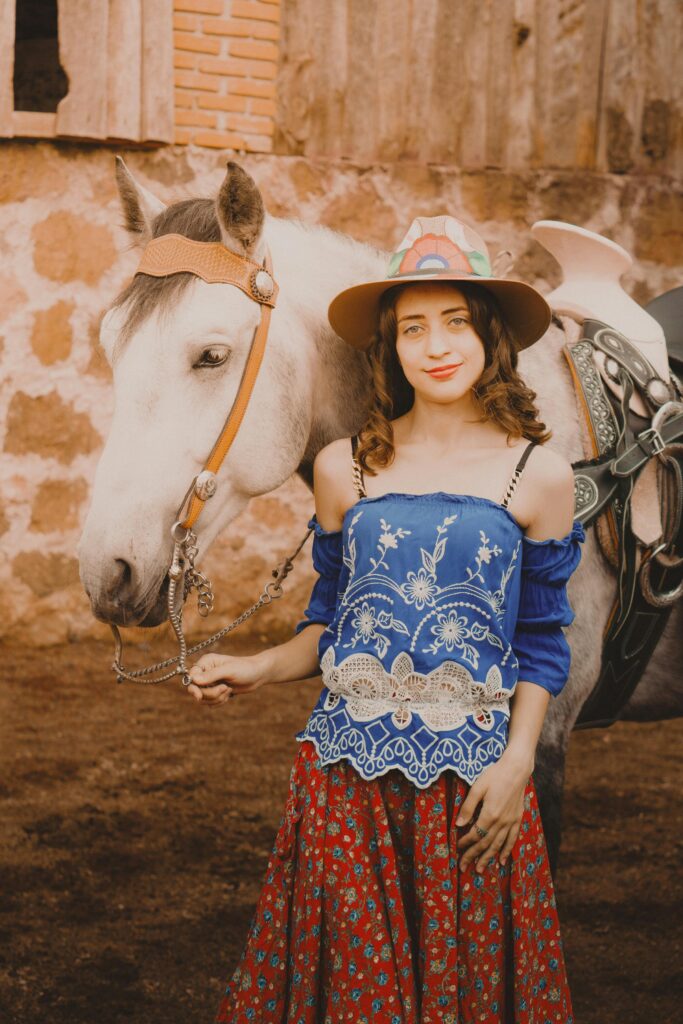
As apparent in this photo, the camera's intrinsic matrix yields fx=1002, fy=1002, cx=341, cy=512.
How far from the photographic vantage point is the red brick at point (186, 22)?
4863mm

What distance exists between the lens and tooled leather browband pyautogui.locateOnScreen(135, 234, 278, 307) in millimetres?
1811

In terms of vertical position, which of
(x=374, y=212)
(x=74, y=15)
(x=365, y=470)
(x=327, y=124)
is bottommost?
(x=365, y=470)

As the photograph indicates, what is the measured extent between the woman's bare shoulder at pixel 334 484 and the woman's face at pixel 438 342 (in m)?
0.17

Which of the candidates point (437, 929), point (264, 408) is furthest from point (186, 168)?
point (437, 929)

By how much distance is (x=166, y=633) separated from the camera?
209 inches

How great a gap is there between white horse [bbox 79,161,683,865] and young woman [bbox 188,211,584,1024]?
261 mm

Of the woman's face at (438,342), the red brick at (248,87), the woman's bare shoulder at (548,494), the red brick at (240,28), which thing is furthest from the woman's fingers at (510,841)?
the red brick at (240,28)

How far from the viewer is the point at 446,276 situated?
153cm

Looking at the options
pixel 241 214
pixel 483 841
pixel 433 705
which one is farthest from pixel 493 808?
pixel 241 214

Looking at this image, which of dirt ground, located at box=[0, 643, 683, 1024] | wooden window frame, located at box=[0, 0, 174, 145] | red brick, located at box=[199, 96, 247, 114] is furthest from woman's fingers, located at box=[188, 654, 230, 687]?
red brick, located at box=[199, 96, 247, 114]

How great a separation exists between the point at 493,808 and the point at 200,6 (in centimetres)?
457

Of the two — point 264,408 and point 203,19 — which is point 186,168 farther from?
point 264,408

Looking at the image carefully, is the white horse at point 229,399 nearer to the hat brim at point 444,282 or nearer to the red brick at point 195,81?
the hat brim at point 444,282

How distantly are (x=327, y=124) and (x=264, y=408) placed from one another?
3741 mm
